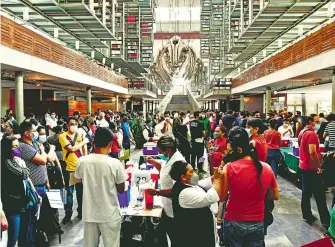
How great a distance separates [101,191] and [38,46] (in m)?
9.11

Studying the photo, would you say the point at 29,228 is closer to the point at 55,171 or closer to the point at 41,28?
the point at 55,171

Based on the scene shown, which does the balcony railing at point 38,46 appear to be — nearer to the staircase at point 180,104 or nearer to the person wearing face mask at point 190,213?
the person wearing face mask at point 190,213

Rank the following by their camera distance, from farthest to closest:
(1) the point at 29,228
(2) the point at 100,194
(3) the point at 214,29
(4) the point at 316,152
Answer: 1. (3) the point at 214,29
2. (4) the point at 316,152
3. (1) the point at 29,228
4. (2) the point at 100,194

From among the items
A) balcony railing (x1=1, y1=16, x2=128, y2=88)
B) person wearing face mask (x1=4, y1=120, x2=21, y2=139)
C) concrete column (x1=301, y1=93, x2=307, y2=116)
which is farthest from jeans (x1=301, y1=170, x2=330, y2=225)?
concrete column (x1=301, y1=93, x2=307, y2=116)

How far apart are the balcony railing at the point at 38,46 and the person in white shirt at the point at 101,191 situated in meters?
6.75

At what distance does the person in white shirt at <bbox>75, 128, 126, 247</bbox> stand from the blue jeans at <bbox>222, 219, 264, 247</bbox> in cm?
99

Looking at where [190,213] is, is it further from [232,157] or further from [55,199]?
[55,199]

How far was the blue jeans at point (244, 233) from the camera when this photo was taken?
286cm

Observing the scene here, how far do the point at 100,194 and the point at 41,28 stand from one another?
57.1 ft

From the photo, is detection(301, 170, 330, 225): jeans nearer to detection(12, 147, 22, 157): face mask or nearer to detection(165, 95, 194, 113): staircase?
detection(12, 147, 22, 157): face mask

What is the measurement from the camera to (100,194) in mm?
3180

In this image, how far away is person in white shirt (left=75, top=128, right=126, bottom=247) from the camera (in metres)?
3.17

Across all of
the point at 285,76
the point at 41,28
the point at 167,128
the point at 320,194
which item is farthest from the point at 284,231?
the point at 41,28

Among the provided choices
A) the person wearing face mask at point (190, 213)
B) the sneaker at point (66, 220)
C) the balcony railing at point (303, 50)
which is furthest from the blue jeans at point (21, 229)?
the balcony railing at point (303, 50)
